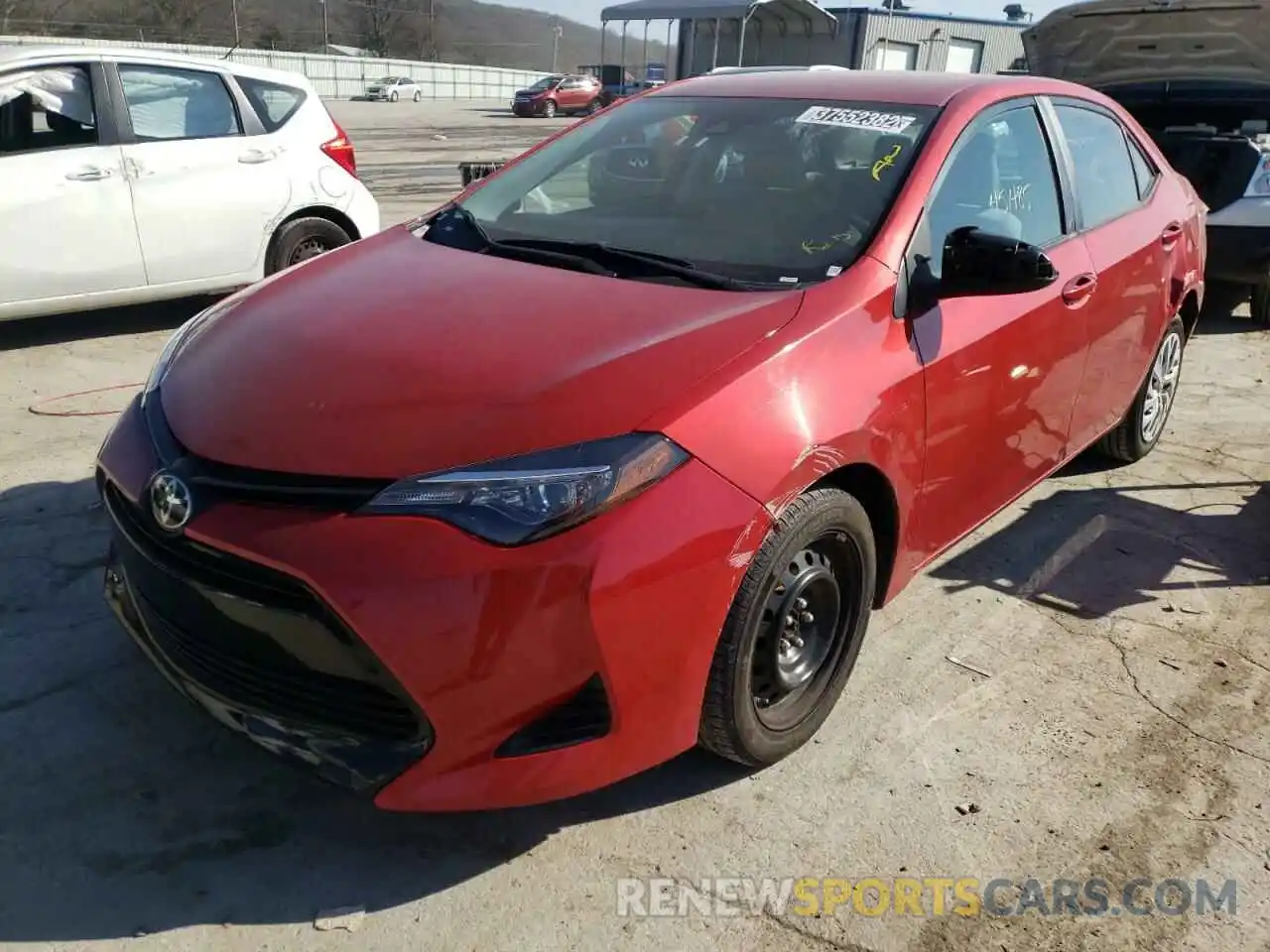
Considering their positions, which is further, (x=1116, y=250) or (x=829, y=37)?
(x=829, y=37)

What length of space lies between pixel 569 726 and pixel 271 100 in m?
5.64

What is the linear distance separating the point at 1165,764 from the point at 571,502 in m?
1.86

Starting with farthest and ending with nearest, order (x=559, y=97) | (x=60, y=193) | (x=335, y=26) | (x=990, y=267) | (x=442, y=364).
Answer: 1. (x=335, y=26)
2. (x=559, y=97)
3. (x=60, y=193)
4. (x=990, y=267)
5. (x=442, y=364)

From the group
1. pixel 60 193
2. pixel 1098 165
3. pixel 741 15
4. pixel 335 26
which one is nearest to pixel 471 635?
pixel 1098 165

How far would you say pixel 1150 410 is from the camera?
473 centimetres

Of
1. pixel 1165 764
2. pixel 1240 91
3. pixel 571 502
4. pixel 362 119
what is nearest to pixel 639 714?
pixel 571 502

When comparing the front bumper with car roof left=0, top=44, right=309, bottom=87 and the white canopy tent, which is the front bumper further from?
the white canopy tent

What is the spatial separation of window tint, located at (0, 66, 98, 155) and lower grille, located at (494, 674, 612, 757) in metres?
4.96

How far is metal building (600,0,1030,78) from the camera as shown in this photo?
29.7 meters

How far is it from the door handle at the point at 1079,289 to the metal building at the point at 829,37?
85.2 feet

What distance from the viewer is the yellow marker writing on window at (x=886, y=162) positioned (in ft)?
9.80

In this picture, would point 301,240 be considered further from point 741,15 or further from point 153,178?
point 741,15

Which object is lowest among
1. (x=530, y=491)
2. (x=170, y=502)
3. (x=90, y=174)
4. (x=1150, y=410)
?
(x=1150, y=410)

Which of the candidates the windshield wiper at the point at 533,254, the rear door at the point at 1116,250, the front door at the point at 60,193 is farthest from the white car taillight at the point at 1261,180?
the front door at the point at 60,193
